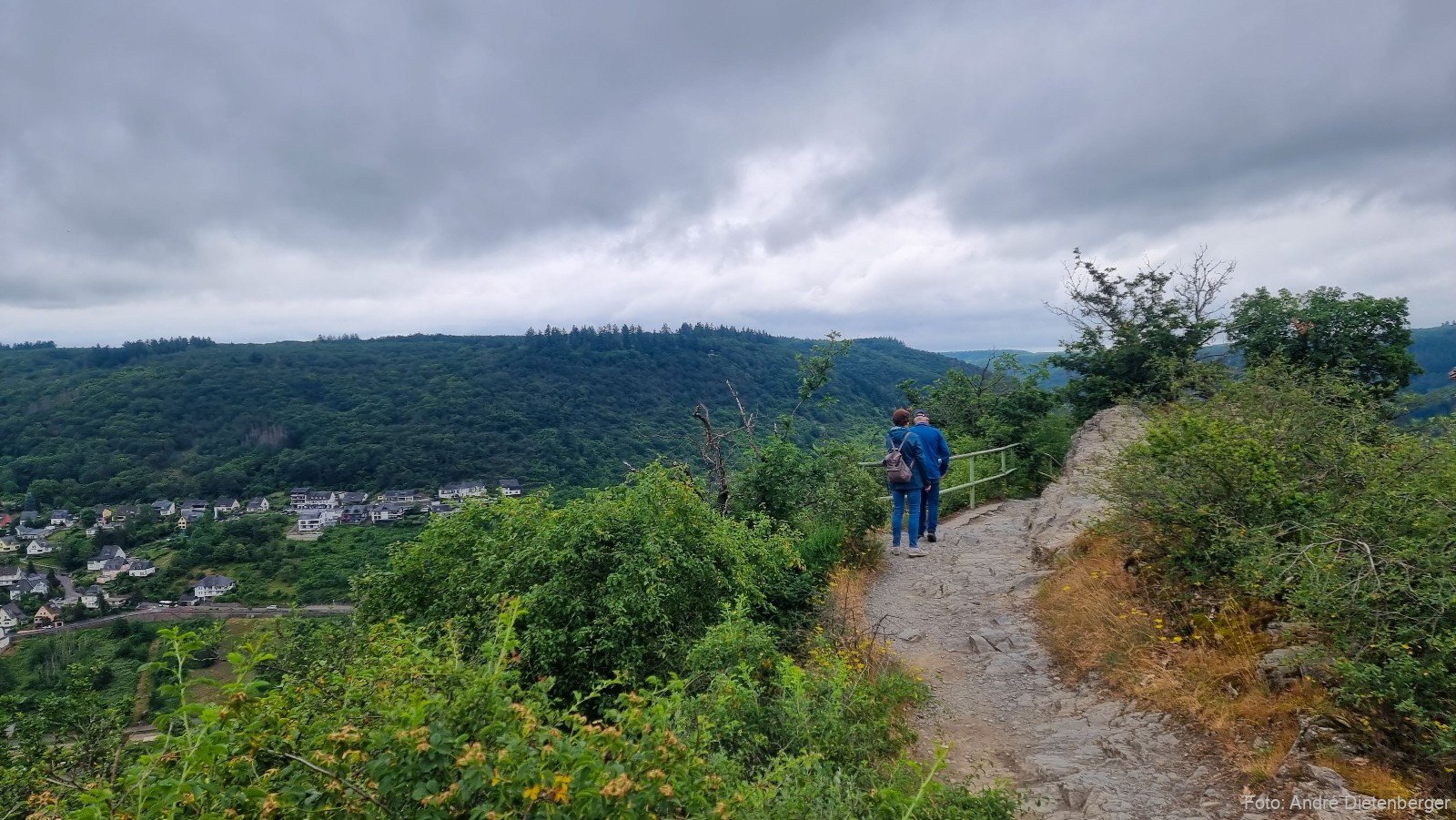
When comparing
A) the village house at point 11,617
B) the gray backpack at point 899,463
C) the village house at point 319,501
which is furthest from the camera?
the village house at point 319,501

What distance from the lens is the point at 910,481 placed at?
8.70 m

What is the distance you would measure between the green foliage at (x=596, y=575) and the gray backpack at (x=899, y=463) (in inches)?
88.2

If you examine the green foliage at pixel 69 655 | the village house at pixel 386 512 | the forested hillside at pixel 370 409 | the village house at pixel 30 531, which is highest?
the forested hillside at pixel 370 409

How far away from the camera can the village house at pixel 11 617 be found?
76.0ft

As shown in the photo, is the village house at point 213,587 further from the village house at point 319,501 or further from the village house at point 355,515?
the village house at point 319,501

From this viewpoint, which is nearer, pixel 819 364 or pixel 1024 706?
pixel 1024 706

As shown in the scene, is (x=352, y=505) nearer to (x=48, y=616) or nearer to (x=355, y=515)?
(x=355, y=515)

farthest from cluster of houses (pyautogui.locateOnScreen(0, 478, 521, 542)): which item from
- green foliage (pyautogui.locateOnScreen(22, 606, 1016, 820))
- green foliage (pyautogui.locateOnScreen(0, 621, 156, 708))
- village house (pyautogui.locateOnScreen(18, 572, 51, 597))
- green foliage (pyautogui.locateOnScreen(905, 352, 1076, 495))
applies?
green foliage (pyautogui.locateOnScreen(22, 606, 1016, 820))

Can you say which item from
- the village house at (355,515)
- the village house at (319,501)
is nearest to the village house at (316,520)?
the village house at (355,515)

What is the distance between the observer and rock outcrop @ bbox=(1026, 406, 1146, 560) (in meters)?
8.04

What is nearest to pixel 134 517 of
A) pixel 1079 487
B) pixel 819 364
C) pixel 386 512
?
pixel 386 512

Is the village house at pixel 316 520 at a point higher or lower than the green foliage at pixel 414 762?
lower

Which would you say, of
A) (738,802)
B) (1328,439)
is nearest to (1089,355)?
(1328,439)

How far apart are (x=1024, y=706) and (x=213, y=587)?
1436 inches
